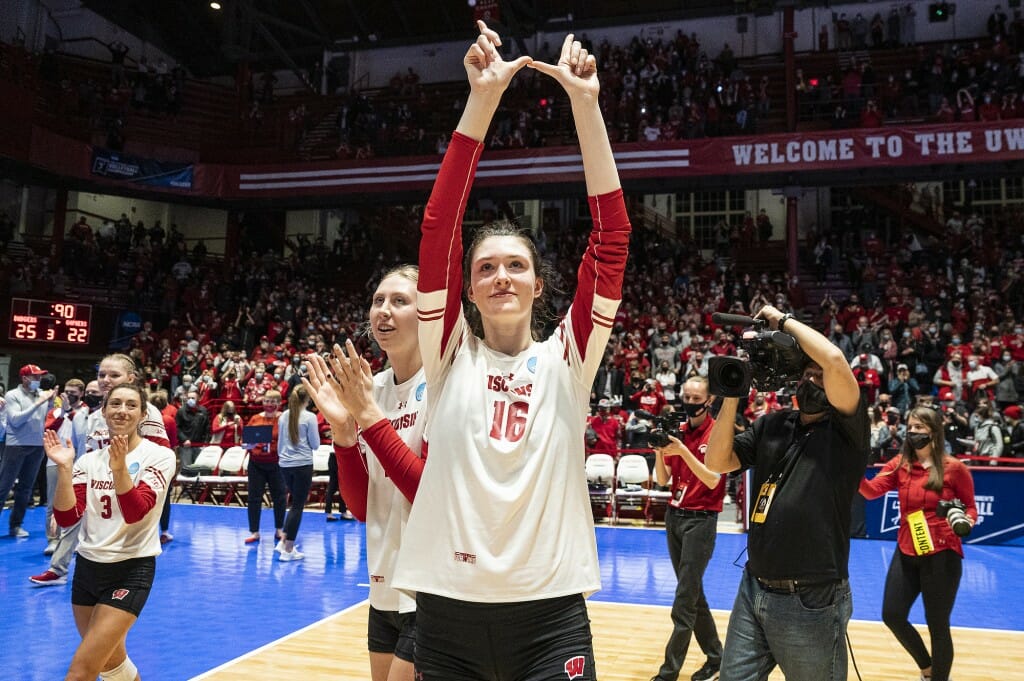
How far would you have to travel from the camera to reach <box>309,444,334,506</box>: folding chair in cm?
1384

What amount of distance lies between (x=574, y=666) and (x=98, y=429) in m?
6.04

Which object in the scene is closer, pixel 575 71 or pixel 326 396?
pixel 575 71

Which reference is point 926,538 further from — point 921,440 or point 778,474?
point 778,474

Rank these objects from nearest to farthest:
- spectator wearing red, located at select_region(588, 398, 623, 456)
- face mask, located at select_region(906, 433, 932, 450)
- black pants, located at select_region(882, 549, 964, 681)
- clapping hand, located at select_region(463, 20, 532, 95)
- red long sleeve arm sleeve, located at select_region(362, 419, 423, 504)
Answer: clapping hand, located at select_region(463, 20, 532, 95), red long sleeve arm sleeve, located at select_region(362, 419, 423, 504), black pants, located at select_region(882, 549, 964, 681), face mask, located at select_region(906, 433, 932, 450), spectator wearing red, located at select_region(588, 398, 623, 456)

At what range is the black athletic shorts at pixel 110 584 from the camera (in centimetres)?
388

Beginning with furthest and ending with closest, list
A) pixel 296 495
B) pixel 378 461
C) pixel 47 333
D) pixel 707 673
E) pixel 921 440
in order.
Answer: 1. pixel 47 333
2. pixel 296 495
3. pixel 707 673
4. pixel 921 440
5. pixel 378 461

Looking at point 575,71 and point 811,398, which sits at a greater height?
point 575,71

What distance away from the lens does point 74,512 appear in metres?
4.15

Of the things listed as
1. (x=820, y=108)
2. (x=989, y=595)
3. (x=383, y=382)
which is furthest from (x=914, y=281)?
(x=383, y=382)

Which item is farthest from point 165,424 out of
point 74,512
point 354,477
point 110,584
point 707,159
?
point 707,159

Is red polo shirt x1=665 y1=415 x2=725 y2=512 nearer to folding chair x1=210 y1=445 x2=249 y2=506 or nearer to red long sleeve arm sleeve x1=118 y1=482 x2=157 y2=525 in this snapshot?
red long sleeve arm sleeve x1=118 y1=482 x2=157 y2=525

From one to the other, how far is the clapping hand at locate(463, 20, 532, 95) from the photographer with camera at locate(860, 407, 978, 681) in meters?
3.60

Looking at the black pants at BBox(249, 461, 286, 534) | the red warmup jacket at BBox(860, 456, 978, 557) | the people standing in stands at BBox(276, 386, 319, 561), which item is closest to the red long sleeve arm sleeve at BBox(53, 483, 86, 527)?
the red warmup jacket at BBox(860, 456, 978, 557)

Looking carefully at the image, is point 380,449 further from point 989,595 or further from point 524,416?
point 989,595
